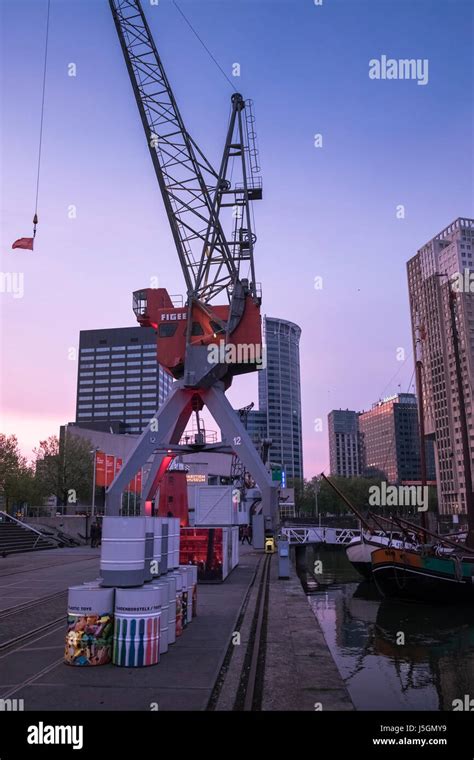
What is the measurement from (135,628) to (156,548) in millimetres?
1930

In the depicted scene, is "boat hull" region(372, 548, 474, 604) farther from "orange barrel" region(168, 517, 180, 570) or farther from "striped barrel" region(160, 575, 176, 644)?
"striped barrel" region(160, 575, 176, 644)

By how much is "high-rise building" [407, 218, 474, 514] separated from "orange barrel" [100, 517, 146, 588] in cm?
12788

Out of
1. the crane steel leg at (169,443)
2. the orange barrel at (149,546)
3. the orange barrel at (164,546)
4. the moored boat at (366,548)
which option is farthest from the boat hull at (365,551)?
the orange barrel at (149,546)

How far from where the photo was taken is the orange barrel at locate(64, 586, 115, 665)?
369 inches

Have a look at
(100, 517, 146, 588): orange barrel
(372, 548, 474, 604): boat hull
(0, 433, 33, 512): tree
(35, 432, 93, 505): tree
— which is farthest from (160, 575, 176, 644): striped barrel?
(35, 432, 93, 505): tree

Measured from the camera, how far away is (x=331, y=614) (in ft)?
77.3

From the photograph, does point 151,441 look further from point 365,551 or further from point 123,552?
point 123,552

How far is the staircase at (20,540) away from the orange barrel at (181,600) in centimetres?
2706

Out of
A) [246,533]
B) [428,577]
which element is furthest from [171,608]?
[246,533]

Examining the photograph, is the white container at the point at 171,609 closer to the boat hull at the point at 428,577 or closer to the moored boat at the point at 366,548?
the boat hull at the point at 428,577

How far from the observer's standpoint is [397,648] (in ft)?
55.9
